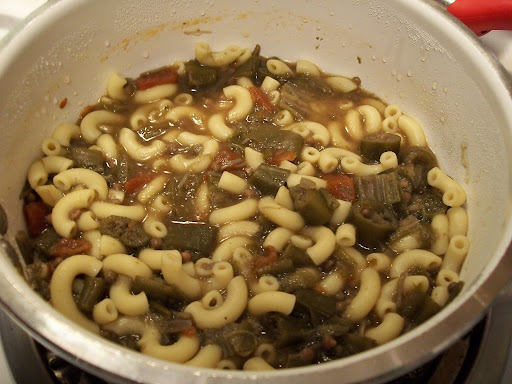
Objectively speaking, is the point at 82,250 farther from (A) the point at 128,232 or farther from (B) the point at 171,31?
A: (B) the point at 171,31

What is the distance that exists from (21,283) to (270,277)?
75 centimetres

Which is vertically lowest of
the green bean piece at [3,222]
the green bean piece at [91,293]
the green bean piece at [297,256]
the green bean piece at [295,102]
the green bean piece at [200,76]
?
the green bean piece at [91,293]

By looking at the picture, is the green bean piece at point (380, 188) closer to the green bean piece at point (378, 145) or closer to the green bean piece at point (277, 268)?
the green bean piece at point (378, 145)

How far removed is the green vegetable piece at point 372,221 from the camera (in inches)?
76.5

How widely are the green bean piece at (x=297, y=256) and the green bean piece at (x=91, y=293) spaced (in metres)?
0.58

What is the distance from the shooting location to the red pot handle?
201cm

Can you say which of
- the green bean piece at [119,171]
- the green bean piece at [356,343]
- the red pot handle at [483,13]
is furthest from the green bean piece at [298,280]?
the red pot handle at [483,13]

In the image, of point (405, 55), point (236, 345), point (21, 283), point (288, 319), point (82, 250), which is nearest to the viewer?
point (21, 283)

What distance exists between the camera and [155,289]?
1.75 m

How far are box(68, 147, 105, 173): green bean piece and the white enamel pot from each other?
138 mm

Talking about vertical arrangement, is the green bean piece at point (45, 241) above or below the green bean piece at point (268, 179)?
below

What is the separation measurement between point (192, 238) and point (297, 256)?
0.36 meters

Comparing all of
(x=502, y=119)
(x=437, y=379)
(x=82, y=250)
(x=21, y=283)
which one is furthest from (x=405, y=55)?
(x=21, y=283)

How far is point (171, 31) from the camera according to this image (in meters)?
2.44
